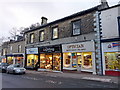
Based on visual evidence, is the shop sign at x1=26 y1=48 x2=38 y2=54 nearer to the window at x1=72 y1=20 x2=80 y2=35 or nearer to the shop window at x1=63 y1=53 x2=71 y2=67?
the shop window at x1=63 y1=53 x2=71 y2=67

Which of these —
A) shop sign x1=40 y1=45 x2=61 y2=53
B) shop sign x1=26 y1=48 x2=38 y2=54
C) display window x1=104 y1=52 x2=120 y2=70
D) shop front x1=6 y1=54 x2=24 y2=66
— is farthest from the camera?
shop front x1=6 y1=54 x2=24 y2=66

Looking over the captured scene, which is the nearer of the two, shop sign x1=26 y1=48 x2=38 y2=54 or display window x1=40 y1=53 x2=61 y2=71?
display window x1=40 y1=53 x2=61 y2=71

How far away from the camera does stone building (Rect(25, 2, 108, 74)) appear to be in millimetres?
14664

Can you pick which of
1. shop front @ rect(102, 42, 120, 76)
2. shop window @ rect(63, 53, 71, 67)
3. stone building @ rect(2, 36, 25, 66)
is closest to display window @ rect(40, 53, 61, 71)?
shop window @ rect(63, 53, 71, 67)

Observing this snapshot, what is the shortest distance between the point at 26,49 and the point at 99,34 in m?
15.6

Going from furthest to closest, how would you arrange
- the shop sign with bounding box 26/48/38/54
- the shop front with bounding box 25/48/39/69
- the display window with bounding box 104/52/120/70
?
1. the shop front with bounding box 25/48/39/69
2. the shop sign with bounding box 26/48/38/54
3. the display window with bounding box 104/52/120/70

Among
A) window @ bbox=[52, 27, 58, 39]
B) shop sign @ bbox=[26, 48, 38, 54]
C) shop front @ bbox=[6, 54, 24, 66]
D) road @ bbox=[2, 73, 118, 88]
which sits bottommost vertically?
road @ bbox=[2, 73, 118, 88]

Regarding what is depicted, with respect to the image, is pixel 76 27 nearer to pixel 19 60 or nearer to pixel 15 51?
→ pixel 19 60

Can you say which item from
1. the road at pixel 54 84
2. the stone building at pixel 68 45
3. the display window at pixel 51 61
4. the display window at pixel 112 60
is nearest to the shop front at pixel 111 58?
the display window at pixel 112 60

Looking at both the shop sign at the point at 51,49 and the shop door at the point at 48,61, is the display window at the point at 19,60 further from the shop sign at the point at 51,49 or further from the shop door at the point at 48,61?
the shop door at the point at 48,61

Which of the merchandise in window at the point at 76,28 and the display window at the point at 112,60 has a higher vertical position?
the merchandise in window at the point at 76,28

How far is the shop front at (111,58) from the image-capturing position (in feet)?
41.2

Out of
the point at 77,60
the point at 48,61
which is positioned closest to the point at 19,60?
the point at 48,61

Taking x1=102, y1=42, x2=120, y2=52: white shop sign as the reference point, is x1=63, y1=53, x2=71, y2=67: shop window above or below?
below
